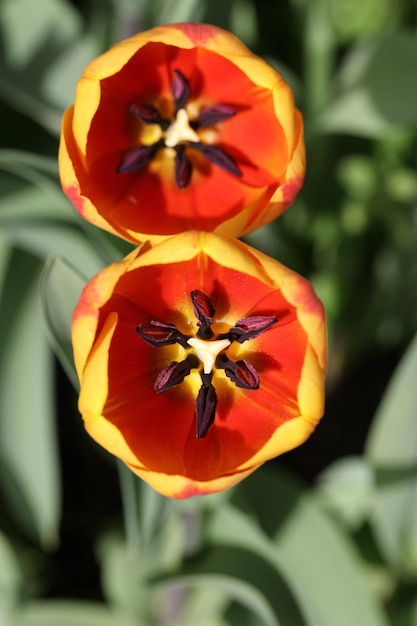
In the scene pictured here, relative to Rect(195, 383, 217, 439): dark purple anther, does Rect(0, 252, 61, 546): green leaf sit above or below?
below

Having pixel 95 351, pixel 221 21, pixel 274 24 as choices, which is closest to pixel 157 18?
pixel 221 21

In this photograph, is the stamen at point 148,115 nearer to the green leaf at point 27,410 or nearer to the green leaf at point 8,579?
the green leaf at point 27,410

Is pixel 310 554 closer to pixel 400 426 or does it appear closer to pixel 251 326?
pixel 400 426

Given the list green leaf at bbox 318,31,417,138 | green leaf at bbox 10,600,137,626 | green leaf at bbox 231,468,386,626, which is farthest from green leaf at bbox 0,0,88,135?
green leaf at bbox 10,600,137,626

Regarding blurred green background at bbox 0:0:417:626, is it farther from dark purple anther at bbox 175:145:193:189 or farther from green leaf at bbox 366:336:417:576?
dark purple anther at bbox 175:145:193:189

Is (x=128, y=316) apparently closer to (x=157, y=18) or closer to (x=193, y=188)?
(x=193, y=188)

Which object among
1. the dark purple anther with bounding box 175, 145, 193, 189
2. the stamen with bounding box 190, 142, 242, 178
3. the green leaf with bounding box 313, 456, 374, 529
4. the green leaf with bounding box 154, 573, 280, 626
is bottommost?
the green leaf with bounding box 313, 456, 374, 529

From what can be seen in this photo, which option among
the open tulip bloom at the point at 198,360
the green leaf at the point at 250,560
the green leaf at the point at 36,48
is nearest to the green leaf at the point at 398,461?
the green leaf at the point at 250,560

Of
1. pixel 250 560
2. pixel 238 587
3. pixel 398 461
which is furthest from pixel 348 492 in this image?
pixel 238 587
